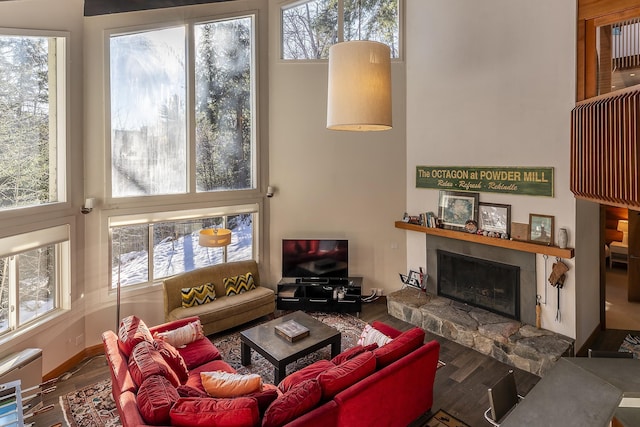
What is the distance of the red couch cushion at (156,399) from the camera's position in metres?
2.62

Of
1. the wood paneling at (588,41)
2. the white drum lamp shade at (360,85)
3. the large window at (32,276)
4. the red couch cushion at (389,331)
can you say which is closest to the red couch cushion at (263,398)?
the red couch cushion at (389,331)

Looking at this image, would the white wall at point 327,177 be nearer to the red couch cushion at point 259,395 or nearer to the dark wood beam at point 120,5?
the dark wood beam at point 120,5

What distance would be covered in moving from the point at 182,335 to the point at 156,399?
1.68 meters

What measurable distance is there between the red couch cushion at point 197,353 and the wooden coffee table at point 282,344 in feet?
1.67

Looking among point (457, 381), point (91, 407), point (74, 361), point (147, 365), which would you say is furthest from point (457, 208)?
point (74, 361)

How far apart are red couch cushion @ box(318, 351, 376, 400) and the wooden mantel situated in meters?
3.11

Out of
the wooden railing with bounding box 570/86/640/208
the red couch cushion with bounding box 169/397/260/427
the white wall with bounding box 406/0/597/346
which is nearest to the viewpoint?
the wooden railing with bounding box 570/86/640/208

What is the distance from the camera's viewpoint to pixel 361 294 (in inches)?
271

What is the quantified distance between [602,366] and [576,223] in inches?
108

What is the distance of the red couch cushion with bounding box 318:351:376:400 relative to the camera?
2990 millimetres

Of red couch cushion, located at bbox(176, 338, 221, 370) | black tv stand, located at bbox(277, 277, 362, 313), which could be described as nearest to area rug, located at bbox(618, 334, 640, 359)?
black tv stand, located at bbox(277, 277, 362, 313)

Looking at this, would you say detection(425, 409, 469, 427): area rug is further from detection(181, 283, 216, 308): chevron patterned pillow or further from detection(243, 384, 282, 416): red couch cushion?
detection(181, 283, 216, 308): chevron patterned pillow

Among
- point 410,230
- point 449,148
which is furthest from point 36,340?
point 449,148

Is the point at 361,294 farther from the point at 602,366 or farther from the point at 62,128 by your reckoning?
the point at 62,128
